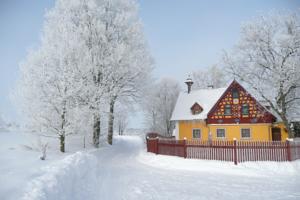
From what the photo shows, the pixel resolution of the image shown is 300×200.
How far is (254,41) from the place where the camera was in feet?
73.0

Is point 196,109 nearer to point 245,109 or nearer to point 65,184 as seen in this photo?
point 245,109

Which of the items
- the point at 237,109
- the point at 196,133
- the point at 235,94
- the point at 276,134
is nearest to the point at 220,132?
the point at 196,133

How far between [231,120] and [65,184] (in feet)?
69.6

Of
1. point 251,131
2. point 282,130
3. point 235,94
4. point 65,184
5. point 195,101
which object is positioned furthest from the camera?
point 195,101

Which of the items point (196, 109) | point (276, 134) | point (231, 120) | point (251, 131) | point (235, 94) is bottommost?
point (276, 134)

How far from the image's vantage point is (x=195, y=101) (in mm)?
28766

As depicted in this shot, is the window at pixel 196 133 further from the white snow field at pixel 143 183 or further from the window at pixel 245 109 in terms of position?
the white snow field at pixel 143 183

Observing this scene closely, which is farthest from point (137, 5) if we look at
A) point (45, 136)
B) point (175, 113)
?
point (45, 136)

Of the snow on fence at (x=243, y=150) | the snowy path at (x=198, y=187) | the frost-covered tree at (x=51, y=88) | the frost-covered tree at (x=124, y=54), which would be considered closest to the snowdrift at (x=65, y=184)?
the snowy path at (x=198, y=187)

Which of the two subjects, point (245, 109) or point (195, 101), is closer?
point (245, 109)

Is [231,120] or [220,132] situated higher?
[231,120]

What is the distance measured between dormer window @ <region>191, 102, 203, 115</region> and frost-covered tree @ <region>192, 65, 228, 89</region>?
68.8 feet

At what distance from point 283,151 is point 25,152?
542 inches

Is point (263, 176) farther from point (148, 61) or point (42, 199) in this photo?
point (148, 61)
